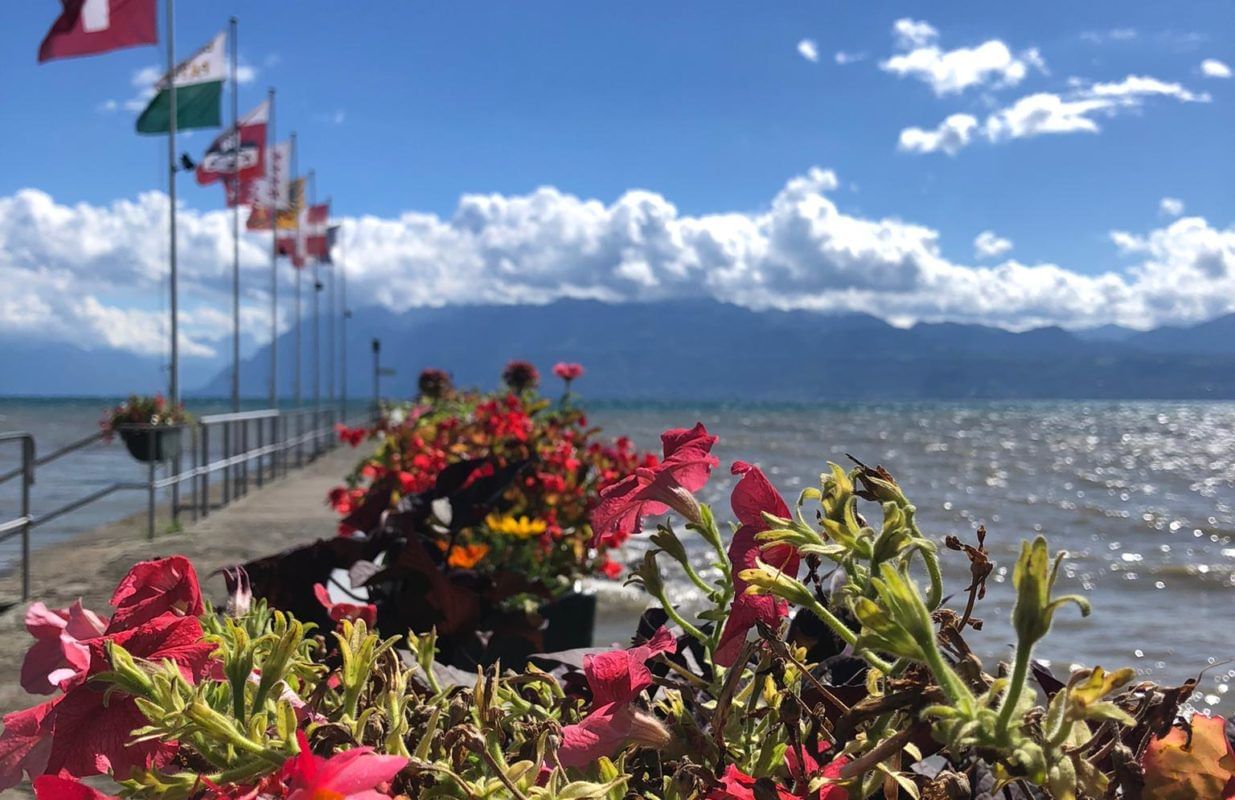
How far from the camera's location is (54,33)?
11227 mm

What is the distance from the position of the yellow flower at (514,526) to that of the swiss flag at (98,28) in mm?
10561

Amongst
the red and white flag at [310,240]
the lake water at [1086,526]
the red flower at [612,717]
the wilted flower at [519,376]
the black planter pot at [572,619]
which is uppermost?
the red and white flag at [310,240]

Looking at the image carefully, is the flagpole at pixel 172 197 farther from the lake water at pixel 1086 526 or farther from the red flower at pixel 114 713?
the red flower at pixel 114 713

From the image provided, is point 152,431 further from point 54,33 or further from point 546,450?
point 54,33

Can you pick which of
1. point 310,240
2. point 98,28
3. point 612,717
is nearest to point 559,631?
point 612,717

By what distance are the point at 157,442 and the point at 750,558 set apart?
27.2ft

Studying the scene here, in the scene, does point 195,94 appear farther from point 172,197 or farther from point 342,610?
point 342,610

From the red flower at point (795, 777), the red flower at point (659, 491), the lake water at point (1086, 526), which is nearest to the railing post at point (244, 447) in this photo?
the lake water at point (1086, 526)

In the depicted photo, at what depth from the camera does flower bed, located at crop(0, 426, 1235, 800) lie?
370 millimetres

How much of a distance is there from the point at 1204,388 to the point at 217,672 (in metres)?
188

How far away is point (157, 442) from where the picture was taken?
7.89 metres

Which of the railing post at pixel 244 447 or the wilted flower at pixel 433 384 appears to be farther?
the wilted flower at pixel 433 384

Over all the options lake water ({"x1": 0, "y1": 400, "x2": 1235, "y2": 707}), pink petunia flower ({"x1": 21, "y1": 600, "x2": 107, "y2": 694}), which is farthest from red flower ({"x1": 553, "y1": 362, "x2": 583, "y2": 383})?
pink petunia flower ({"x1": 21, "y1": 600, "x2": 107, "y2": 694})

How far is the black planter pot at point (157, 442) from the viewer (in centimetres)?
787
